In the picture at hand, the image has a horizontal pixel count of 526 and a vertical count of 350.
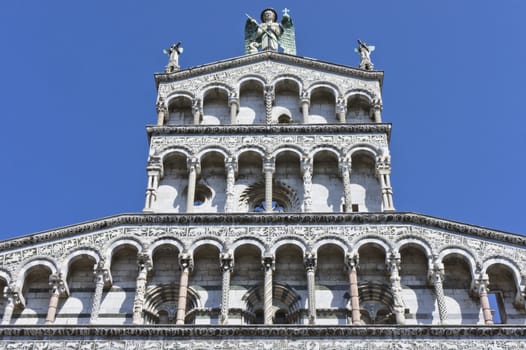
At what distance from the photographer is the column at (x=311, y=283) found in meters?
17.3

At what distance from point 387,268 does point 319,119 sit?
4.98 metres

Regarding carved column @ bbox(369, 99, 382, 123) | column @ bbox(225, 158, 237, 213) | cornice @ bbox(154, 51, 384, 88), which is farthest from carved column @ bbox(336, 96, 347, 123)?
column @ bbox(225, 158, 237, 213)

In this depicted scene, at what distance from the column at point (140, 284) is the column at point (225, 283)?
4.39 feet

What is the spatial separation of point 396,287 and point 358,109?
560 cm

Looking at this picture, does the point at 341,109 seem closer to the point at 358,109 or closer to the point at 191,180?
the point at 358,109

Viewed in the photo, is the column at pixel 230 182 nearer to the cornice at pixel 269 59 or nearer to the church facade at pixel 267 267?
the church facade at pixel 267 267

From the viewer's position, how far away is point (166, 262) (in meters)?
18.5

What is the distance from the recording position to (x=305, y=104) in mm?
21984

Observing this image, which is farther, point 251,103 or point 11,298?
point 251,103

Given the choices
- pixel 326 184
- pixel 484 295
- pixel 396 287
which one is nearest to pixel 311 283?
pixel 396 287

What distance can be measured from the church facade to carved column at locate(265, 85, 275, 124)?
120 centimetres

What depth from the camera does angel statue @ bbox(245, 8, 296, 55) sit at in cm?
2472

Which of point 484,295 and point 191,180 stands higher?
point 191,180

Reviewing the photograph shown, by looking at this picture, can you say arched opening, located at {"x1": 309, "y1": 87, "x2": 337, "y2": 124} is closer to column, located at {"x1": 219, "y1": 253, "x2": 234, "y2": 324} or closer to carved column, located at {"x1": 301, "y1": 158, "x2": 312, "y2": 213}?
carved column, located at {"x1": 301, "y1": 158, "x2": 312, "y2": 213}
